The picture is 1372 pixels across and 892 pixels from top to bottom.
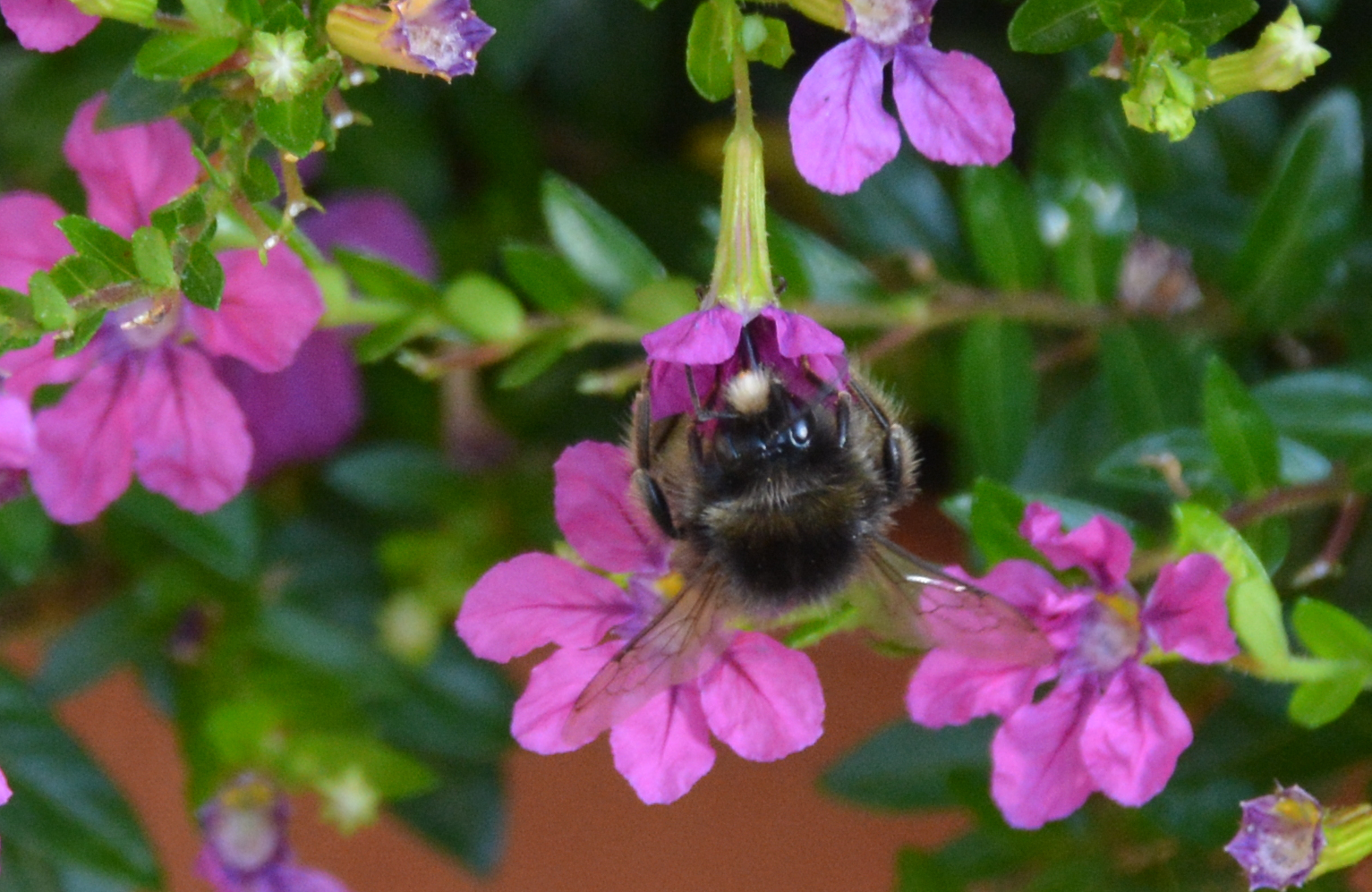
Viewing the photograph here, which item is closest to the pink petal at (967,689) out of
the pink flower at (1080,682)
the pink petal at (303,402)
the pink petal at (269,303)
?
the pink flower at (1080,682)

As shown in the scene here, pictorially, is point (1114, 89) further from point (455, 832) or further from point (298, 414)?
point (455, 832)

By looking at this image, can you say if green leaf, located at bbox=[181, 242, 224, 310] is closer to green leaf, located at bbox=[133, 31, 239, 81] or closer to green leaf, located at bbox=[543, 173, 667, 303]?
green leaf, located at bbox=[133, 31, 239, 81]

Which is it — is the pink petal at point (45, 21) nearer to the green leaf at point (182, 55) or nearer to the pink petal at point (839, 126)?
the green leaf at point (182, 55)

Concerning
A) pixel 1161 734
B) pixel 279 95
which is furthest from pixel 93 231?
pixel 1161 734

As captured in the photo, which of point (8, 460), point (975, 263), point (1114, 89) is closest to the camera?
point (8, 460)

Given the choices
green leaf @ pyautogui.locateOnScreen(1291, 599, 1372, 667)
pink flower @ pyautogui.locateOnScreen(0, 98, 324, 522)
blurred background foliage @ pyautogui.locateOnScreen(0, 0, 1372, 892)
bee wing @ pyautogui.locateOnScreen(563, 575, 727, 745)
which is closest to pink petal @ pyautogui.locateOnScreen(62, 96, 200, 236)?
pink flower @ pyautogui.locateOnScreen(0, 98, 324, 522)

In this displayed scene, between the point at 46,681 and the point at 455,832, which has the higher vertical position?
the point at 46,681

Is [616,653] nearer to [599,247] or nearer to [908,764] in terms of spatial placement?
[599,247]

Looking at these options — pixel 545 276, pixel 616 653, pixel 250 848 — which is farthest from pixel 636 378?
A: pixel 250 848
